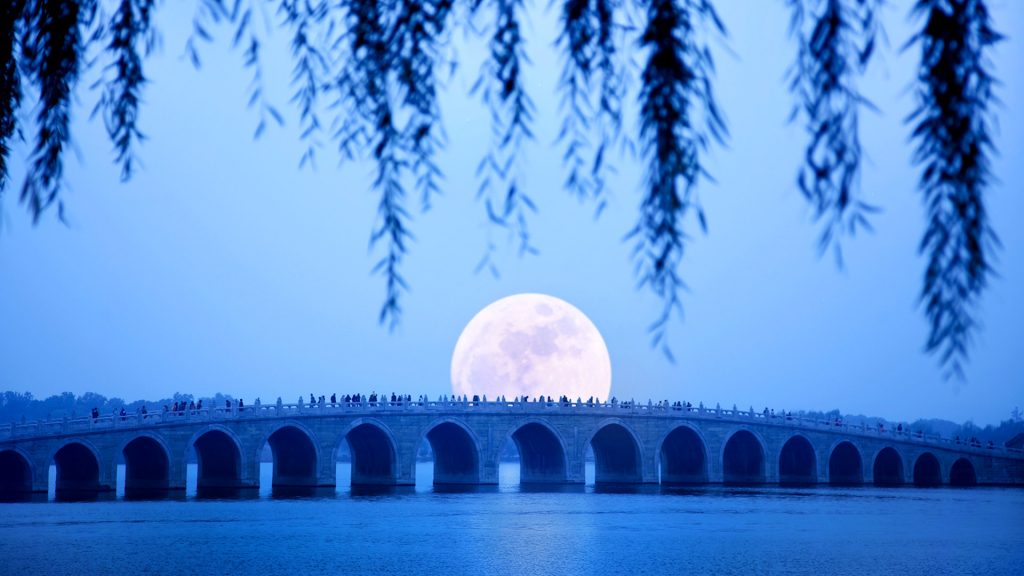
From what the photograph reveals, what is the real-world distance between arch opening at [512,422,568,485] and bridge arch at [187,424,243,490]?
1771 cm

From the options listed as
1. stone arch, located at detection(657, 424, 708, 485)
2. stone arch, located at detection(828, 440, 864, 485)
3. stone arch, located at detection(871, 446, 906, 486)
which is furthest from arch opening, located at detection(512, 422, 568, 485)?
stone arch, located at detection(871, 446, 906, 486)

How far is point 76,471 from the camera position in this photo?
51.9 m

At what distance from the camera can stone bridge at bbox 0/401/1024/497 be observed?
50.3 m

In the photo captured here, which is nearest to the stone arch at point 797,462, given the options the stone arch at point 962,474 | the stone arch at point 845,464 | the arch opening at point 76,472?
the stone arch at point 845,464

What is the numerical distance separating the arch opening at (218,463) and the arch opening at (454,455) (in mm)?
12071

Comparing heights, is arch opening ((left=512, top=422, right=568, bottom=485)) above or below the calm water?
above

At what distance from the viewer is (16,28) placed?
3.59 metres

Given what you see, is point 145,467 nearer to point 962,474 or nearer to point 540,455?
point 540,455

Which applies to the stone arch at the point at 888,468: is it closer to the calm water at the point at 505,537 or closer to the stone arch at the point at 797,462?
the stone arch at the point at 797,462

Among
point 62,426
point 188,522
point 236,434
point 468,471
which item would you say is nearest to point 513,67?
point 188,522

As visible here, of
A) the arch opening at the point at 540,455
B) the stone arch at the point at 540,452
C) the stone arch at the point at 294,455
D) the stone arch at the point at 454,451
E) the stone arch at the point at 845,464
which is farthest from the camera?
the stone arch at the point at 845,464

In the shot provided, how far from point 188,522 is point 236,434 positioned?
14.0 m

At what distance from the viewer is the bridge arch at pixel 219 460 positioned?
5566 centimetres

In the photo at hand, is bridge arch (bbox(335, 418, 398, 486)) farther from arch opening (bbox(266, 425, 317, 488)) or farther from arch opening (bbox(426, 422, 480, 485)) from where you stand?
arch opening (bbox(426, 422, 480, 485))
